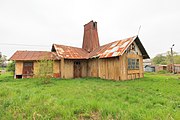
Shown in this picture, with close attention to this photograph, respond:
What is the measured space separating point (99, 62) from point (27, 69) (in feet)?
29.2

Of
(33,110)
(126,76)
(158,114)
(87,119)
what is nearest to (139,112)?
(158,114)

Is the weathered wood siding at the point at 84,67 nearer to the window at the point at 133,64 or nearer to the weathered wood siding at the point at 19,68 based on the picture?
the window at the point at 133,64

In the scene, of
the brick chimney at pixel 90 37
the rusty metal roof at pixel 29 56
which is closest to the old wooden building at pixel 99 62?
the rusty metal roof at pixel 29 56

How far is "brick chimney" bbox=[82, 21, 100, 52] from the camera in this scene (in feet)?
59.5

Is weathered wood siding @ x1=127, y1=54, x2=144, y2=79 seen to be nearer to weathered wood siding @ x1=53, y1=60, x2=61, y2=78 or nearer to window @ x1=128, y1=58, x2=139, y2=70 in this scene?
window @ x1=128, y1=58, x2=139, y2=70

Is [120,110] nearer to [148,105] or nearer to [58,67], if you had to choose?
[148,105]

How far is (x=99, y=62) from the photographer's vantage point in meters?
14.0

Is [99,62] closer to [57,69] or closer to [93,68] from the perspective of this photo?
A: [93,68]

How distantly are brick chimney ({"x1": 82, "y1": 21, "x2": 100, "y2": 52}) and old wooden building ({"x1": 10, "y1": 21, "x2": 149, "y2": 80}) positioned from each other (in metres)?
3.08

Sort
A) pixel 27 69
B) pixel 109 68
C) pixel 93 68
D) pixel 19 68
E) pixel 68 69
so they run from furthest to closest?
pixel 93 68 < pixel 68 69 < pixel 27 69 < pixel 19 68 < pixel 109 68

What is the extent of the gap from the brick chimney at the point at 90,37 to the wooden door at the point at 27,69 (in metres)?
8.40

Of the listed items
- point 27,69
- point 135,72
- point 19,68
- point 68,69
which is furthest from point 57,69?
point 135,72

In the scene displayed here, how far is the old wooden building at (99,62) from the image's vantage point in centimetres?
1204

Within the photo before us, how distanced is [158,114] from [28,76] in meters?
14.6
